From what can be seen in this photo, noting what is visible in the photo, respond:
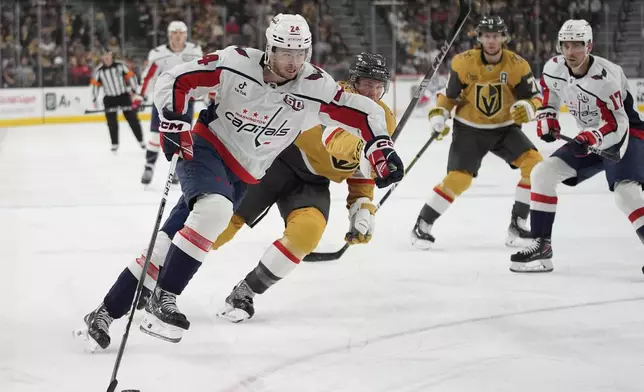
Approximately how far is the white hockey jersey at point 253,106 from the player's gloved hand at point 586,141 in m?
1.42

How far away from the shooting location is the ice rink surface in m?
2.88

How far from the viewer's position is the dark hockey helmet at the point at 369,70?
366 cm

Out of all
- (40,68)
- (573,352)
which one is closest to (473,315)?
(573,352)

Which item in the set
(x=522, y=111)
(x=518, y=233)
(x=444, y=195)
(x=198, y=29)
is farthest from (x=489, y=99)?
(x=198, y=29)

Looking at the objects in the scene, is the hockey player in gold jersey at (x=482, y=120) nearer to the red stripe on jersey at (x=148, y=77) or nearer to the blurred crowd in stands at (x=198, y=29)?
the red stripe on jersey at (x=148, y=77)

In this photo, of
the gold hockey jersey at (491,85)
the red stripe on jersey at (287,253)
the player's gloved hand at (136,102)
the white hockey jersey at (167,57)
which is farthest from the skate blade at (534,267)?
the player's gloved hand at (136,102)

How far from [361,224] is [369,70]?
0.60m

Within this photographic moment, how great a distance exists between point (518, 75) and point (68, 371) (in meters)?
3.19

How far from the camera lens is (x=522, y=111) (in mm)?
5000

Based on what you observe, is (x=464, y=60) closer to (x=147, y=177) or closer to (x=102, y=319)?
(x=102, y=319)

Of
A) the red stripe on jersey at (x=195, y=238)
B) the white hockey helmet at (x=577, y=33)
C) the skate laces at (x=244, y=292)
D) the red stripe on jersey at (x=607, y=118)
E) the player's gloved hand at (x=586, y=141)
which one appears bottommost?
the skate laces at (x=244, y=292)

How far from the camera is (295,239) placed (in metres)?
3.49

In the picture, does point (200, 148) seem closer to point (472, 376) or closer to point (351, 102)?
point (351, 102)

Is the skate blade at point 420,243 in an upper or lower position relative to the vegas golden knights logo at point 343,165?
lower
